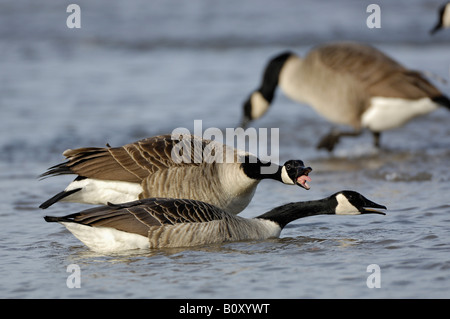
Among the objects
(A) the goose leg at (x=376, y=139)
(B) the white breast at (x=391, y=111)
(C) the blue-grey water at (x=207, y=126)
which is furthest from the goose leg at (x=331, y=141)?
(A) the goose leg at (x=376, y=139)

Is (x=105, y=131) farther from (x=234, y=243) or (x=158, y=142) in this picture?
(x=234, y=243)

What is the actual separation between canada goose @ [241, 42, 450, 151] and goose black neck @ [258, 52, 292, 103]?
288mm

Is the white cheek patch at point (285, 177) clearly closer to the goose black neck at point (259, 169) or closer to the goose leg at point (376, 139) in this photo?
the goose black neck at point (259, 169)

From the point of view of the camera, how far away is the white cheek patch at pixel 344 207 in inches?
236

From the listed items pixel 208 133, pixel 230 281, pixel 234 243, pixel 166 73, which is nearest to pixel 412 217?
pixel 234 243

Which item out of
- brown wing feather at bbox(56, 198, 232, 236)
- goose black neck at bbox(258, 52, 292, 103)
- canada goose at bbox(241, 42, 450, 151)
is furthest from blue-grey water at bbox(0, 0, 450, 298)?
goose black neck at bbox(258, 52, 292, 103)

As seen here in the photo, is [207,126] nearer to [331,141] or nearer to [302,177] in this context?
[331,141]

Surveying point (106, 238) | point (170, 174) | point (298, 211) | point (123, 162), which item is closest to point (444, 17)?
point (298, 211)

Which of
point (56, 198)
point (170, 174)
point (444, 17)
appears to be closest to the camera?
point (56, 198)

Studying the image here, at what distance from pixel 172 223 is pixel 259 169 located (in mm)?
1021

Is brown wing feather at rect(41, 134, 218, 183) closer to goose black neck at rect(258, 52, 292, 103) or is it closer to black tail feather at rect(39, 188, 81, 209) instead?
black tail feather at rect(39, 188, 81, 209)

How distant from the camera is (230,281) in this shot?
4965mm

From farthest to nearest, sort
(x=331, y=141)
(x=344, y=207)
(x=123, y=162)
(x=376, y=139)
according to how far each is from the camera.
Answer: (x=376, y=139) → (x=331, y=141) → (x=123, y=162) → (x=344, y=207)

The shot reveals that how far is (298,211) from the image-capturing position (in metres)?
6.12
